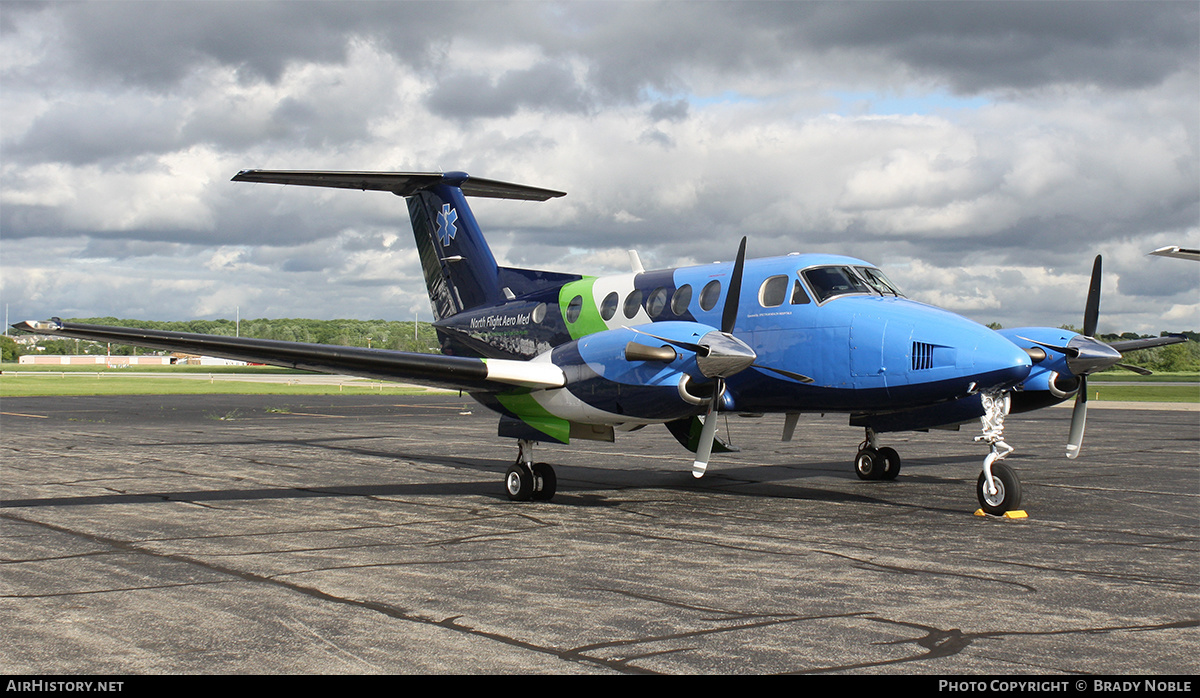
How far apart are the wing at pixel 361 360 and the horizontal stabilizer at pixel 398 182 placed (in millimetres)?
5497

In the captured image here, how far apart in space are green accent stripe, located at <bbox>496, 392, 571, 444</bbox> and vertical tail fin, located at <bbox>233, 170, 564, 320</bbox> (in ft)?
15.7

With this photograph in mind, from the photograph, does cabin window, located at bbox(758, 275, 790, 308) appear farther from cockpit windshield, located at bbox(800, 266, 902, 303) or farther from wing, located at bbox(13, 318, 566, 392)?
wing, located at bbox(13, 318, 566, 392)

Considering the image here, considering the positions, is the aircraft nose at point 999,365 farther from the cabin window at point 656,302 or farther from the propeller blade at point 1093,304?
the cabin window at point 656,302

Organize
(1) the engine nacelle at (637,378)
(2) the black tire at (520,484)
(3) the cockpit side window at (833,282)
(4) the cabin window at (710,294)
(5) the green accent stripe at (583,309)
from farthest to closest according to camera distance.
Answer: (5) the green accent stripe at (583,309) → (4) the cabin window at (710,294) → (2) the black tire at (520,484) → (3) the cockpit side window at (833,282) → (1) the engine nacelle at (637,378)

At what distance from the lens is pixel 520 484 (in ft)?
41.9

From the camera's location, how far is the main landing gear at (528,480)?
12.8 m

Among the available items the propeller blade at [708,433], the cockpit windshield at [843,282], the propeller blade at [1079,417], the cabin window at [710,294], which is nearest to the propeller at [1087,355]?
the propeller blade at [1079,417]

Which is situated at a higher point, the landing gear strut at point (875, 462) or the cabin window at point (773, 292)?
the cabin window at point (773, 292)

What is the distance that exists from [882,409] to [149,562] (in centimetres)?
829

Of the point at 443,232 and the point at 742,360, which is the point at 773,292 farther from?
the point at 443,232

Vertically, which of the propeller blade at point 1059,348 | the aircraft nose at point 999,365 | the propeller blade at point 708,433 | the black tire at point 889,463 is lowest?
the black tire at point 889,463

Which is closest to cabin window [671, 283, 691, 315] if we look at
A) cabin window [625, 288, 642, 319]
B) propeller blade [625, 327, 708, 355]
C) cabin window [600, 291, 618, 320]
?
cabin window [625, 288, 642, 319]

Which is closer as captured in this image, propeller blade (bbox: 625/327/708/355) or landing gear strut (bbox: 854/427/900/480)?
propeller blade (bbox: 625/327/708/355)

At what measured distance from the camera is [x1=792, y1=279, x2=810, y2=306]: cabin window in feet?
Answer: 40.1
